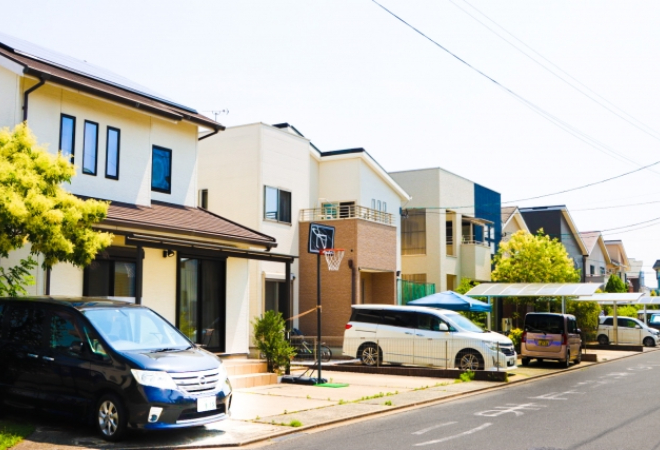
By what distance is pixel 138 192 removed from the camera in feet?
58.5

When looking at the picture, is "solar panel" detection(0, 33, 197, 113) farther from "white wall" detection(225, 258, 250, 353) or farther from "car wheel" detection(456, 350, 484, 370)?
"car wheel" detection(456, 350, 484, 370)

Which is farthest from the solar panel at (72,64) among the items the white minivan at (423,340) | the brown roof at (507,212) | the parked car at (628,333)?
the brown roof at (507,212)

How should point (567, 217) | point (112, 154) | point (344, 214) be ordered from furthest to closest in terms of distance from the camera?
point (567, 217) < point (344, 214) < point (112, 154)

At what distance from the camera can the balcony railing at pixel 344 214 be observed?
29.6 meters

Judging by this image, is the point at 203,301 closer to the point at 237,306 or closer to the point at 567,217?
the point at 237,306

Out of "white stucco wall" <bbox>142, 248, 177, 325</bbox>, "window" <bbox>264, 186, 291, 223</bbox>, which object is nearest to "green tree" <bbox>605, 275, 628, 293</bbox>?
"window" <bbox>264, 186, 291, 223</bbox>

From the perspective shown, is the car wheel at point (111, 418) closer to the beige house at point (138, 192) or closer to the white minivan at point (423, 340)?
the beige house at point (138, 192)

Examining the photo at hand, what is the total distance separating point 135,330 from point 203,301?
26.3 feet

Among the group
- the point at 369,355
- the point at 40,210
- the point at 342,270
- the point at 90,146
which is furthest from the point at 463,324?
the point at 40,210

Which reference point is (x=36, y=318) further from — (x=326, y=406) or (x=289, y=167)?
(x=289, y=167)

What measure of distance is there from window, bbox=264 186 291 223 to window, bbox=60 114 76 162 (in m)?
11.7

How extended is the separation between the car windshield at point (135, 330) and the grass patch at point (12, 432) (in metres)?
1.68

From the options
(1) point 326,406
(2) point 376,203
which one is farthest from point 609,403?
(2) point 376,203

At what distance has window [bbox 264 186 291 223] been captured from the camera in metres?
27.8
